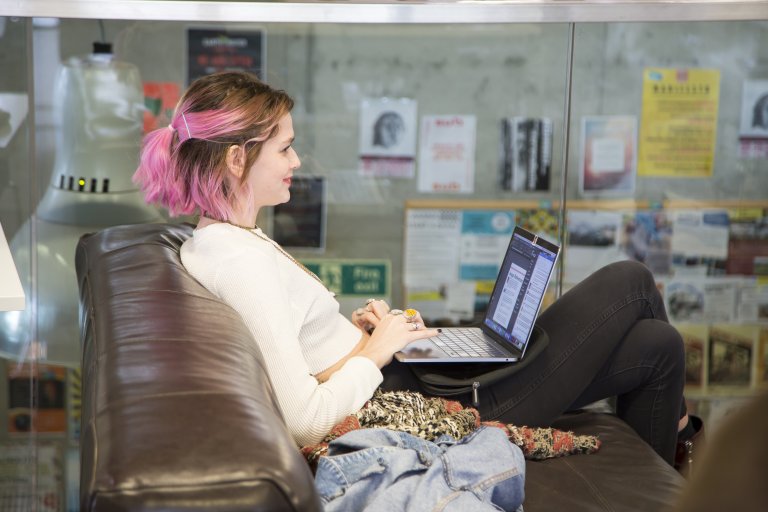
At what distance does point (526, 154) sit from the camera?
121 inches

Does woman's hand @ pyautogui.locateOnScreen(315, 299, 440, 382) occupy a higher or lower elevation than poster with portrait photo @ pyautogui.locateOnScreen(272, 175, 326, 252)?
lower

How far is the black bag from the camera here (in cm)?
214

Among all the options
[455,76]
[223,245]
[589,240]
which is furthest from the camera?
[589,240]

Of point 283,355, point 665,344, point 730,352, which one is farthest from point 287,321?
point 730,352

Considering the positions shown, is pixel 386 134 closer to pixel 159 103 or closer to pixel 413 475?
pixel 159 103

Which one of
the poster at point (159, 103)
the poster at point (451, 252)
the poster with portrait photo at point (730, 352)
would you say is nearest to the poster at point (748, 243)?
the poster with portrait photo at point (730, 352)

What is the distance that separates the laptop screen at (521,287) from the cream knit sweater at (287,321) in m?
0.42

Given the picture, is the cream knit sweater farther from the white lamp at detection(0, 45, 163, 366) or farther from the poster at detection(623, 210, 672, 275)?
the poster at detection(623, 210, 672, 275)

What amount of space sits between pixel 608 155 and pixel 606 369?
0.96m

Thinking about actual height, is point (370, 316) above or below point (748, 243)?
below

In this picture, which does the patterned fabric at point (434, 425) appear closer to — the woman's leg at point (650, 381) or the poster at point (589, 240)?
the woman's leg at point (650, 381)

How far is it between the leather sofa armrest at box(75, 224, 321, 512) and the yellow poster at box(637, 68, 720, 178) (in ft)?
5.83

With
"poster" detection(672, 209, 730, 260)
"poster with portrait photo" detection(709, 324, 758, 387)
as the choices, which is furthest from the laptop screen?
"poster with portrait photo" detection(709, 324, 758, 387)

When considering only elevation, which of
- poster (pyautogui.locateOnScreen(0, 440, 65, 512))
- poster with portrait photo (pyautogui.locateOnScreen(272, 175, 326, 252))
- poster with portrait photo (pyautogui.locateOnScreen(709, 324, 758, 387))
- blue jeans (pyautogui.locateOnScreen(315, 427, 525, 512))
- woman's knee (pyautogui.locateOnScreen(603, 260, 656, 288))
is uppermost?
poster with portrait photo (pyautogui.locateOnScreen(272, 175, 326, 252))
